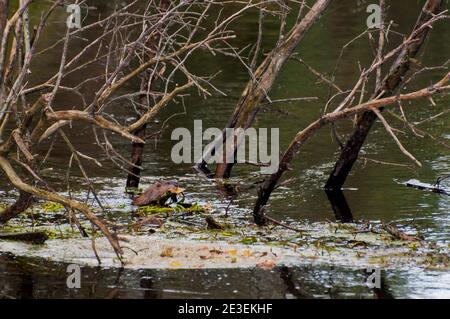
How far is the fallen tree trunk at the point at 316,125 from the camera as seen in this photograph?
10.4 m

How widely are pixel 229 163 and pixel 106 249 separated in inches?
176

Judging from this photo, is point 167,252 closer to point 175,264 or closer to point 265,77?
point 175,264

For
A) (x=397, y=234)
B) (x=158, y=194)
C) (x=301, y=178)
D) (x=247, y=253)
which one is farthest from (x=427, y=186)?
(x=247, y=253)

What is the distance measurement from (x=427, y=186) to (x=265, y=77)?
2.49 m

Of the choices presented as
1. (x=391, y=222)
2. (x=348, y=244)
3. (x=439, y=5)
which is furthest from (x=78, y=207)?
(x=439, y=5)

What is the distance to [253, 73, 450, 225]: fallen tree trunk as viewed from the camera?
34.2 feet

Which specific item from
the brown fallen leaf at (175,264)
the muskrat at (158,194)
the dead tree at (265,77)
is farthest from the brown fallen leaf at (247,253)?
the dead tree at (265,77)

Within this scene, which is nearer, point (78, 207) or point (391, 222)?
point (78, 207)

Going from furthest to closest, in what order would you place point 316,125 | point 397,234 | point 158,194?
point 158,194
point 316,125
point 397,234

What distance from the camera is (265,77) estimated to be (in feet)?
45.6

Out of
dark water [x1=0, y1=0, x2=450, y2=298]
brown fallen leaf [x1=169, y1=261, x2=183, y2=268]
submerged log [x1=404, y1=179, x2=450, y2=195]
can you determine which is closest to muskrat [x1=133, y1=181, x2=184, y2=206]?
dark water [x1=0, y1=0, x2=450, y2=298]

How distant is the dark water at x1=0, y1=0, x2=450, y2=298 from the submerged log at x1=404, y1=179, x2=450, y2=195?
0.57 ft
